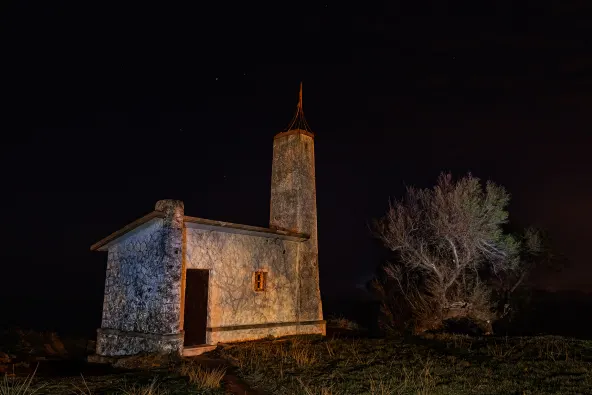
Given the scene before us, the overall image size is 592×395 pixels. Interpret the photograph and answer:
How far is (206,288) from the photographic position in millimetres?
13664

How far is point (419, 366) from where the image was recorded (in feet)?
33.5

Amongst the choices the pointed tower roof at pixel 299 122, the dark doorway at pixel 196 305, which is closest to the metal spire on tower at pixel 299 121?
the pointed tower roof at pixel 299 122

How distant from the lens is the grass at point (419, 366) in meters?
8.23

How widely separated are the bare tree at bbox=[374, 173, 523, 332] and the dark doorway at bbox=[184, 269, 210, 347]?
10.1 m

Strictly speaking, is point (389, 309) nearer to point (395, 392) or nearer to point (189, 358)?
point (189, 358)

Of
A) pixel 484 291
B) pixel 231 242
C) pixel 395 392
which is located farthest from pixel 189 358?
pixel 484 291

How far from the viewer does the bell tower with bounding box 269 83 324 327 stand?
55.1 feet

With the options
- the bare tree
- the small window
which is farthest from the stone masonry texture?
the bare tree

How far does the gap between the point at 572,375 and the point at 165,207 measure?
10.2m

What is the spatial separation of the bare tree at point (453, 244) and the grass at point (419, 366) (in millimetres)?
5566

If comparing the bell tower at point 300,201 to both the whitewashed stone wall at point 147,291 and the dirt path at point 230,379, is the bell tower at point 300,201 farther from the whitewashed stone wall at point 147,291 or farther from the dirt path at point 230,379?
the whitewashed stone wall at point 147,291

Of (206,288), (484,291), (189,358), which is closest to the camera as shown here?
(189,358)

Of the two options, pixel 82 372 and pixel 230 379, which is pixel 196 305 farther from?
pixel 230 379

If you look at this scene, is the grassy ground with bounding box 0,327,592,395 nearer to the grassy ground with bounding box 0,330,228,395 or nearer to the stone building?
the grassy ground with bounding box 0,330,228,395
